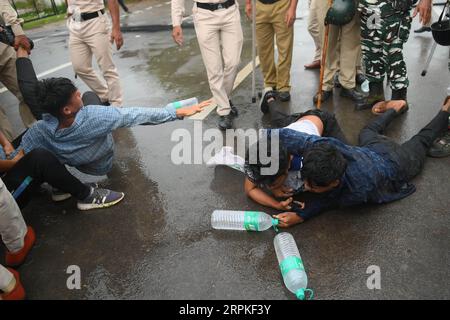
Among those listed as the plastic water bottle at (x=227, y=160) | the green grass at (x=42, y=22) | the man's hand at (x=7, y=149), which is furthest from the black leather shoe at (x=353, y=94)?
the green grass at (x=42, y=22)

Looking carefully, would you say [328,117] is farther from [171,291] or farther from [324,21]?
[171,291]

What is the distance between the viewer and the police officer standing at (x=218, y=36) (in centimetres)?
378

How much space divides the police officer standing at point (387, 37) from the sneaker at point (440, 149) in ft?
2.97

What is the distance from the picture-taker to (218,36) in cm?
395

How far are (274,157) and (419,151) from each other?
1503 millimetres

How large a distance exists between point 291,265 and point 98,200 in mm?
1780

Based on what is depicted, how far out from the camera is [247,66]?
5883 millimetres

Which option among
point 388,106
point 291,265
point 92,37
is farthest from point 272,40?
point 291,265

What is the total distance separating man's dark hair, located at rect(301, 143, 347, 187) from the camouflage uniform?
2032 mm

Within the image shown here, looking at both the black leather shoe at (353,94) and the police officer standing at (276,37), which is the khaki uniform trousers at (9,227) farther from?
the black leather shoe at (353,94)

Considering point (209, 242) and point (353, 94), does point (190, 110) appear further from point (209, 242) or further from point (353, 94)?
point (353, 94)

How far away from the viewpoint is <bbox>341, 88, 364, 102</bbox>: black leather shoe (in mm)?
4191
